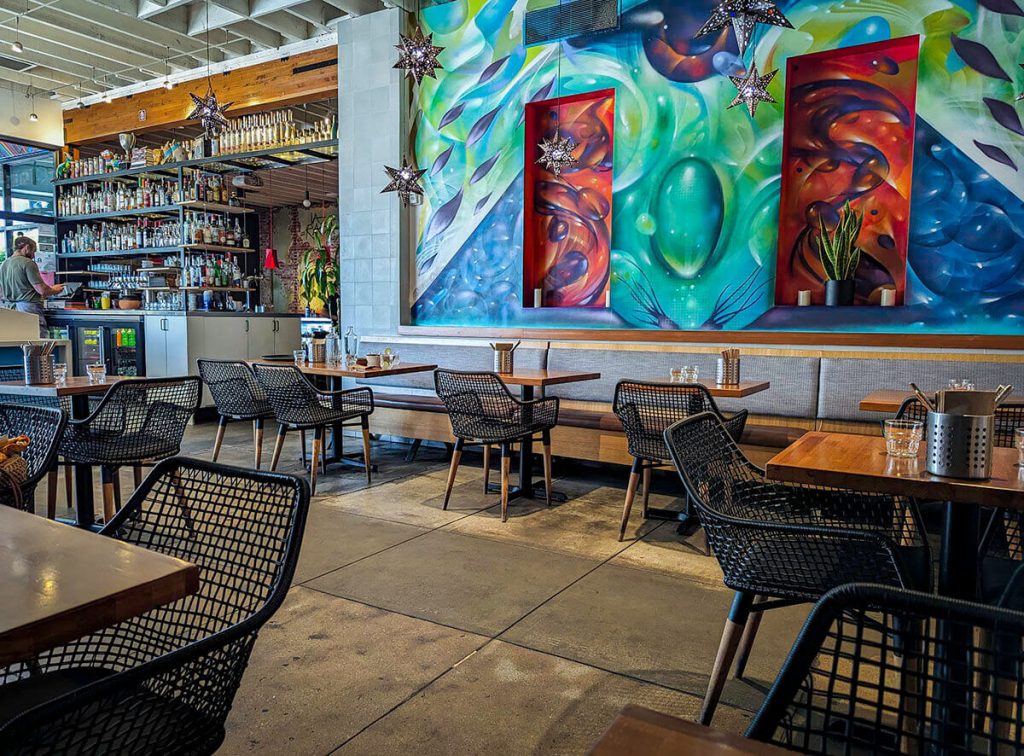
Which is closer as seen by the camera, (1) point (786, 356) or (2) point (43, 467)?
(2) point (43, 467)

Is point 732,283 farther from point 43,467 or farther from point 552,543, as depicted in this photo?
point 43,467

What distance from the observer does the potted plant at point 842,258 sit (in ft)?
15.9

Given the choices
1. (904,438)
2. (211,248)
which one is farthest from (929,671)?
(211,248)

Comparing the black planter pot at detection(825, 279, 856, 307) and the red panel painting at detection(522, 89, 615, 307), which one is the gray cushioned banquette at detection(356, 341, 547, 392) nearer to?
the red panel painting at detection(522, 89, 615, 307)

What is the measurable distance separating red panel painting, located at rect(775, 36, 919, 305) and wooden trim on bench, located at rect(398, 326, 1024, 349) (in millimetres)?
328

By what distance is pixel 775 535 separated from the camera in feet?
6.19

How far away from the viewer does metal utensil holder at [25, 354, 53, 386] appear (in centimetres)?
375

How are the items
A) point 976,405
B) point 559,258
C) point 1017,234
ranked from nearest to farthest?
1. point 976,405
2. point 1017,234
3. point 559,258

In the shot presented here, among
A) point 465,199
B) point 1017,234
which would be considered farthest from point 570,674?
point 465,199

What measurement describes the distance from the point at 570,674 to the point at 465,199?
498cm

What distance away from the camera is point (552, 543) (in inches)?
144

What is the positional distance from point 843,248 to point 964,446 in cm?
362

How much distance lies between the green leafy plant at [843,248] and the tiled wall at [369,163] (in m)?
3.79

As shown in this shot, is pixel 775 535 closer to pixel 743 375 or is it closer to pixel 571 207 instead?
pixel 743 375
